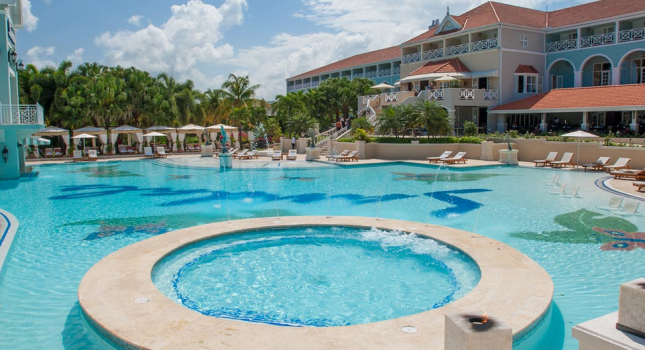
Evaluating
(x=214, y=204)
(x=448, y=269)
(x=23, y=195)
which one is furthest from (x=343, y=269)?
(x=23, y=195)

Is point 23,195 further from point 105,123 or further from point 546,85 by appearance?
point 546,85

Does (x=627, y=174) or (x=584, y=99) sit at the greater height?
(x=584, y=99)

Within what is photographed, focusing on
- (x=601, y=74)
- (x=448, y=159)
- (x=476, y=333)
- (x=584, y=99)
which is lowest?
(x=476, y=333)

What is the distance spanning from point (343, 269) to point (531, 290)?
3334 millimetres

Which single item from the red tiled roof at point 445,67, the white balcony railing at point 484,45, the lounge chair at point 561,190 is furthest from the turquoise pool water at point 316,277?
the white balcony railing at point 484,45

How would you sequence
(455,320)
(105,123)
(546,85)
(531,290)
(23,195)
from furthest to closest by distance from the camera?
1. (105,123)
2. (546,85)
3. (23,195)
4. (531,290)
5. (455,320)

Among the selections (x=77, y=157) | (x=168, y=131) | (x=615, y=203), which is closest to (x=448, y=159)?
(x=615, y=203)

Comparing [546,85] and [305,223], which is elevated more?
[546,85]

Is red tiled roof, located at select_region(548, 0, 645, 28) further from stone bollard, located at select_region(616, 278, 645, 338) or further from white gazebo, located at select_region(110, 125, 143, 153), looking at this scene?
stone bollard, located at select_region(616, 278, 645, 338)

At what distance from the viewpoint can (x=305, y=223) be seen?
11781 mm

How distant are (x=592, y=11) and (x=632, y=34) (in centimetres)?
450

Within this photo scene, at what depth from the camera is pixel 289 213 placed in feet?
48.1

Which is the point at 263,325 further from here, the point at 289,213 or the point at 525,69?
the point at 525,69

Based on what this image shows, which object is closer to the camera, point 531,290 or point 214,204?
point 531,290
